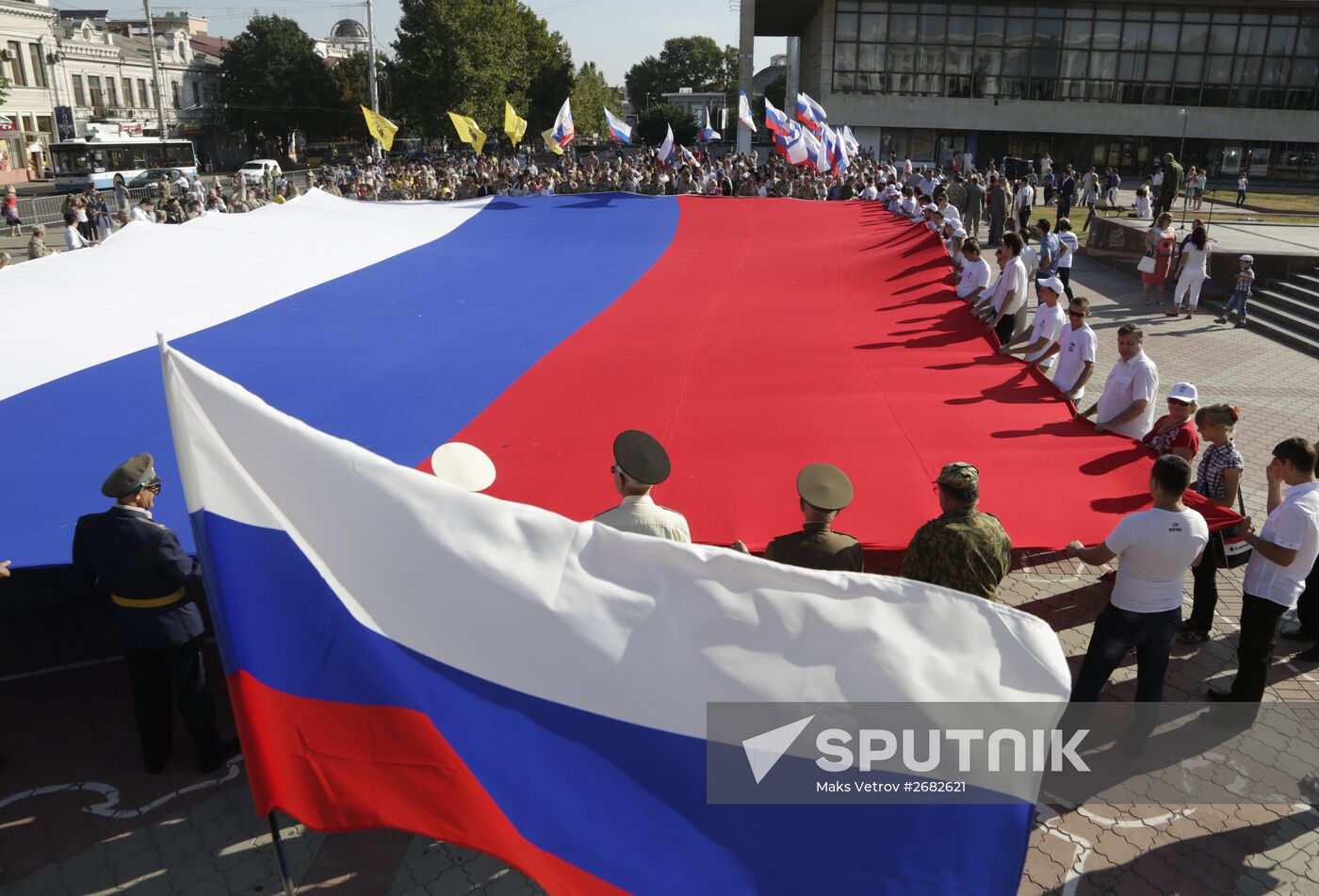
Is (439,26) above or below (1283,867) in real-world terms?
above

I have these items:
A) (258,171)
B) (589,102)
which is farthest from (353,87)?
(258,171)

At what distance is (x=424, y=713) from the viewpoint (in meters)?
2.59

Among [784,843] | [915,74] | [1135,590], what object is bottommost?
[1135,590]

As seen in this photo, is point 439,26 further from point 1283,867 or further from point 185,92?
point 1283,867

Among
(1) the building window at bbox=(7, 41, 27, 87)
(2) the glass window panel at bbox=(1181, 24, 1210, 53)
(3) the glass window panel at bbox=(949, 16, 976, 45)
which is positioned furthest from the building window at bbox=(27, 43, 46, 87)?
(2) the glass window panel at bbox=(1181, 24, 1210, 53)

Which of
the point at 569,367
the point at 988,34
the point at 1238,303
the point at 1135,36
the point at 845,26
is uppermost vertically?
the point at 845,26

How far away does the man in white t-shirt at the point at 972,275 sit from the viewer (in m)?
9.42

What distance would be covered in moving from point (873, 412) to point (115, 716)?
486 cm

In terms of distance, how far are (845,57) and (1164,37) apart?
47.5ft

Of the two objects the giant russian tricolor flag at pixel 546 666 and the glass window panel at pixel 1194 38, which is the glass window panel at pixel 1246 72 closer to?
the glass window panel at pixel 1194 38

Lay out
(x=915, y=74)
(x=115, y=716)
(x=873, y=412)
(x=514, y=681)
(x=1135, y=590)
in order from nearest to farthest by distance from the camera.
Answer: (x=514, y=681) < (x=1135, y=590) < (x=115, y=716) < (x=873, y=412) < (x=915, y=74)

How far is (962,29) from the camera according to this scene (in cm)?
4178

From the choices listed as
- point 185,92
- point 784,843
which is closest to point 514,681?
point 784,843

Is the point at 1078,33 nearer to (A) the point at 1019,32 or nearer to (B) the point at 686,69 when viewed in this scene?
(A) the point at 1019,32
